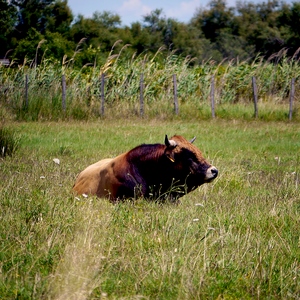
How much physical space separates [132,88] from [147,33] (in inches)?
1390

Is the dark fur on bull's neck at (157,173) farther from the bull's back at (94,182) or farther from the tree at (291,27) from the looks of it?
the tree at (291,27)

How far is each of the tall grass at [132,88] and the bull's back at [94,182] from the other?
1071 centimetres

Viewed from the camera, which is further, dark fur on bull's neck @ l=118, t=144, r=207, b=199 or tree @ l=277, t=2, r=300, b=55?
tree @ l=277, t=2, r=300, b=55

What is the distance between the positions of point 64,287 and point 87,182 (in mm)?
4096

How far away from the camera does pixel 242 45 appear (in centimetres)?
6028

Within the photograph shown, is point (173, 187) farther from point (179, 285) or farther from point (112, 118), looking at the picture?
point (112, 118)

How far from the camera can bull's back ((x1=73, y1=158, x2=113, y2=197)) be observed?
8.07 metres

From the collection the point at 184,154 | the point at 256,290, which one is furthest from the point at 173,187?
the point at 256,290

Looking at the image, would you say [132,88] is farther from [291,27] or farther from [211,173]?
[291,27]

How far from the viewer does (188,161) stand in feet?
26.2

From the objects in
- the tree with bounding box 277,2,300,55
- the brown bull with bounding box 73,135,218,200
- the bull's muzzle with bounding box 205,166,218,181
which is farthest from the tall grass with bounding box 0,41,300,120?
the tree with bounding box 277,2,300,55

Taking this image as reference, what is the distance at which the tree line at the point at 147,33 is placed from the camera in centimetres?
4722

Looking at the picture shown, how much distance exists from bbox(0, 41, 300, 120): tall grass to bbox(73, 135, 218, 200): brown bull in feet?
37.2

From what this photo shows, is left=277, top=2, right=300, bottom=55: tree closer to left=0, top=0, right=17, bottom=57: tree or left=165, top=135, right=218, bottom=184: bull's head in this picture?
left=0, top=0, right=17, bottom=57: tree
